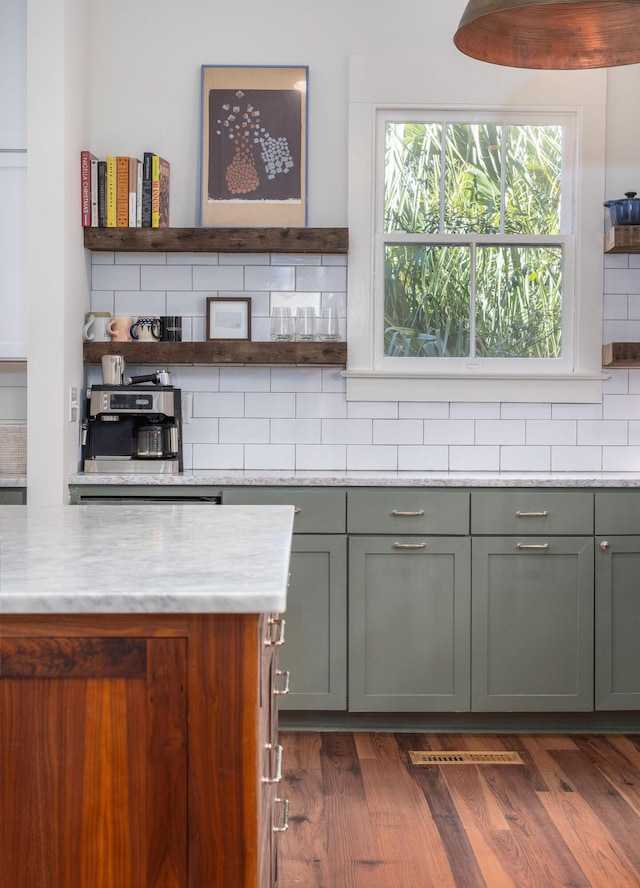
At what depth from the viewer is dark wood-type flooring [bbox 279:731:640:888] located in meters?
2.42

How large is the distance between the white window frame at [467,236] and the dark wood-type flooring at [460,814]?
150cm

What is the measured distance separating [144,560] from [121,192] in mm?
2717

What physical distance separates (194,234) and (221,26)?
1.01 m

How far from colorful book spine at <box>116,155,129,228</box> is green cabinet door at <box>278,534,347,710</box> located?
1593mm

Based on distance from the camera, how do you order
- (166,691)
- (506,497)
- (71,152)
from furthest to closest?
1. (71,152)
2. (506,497)
3. (166,691)

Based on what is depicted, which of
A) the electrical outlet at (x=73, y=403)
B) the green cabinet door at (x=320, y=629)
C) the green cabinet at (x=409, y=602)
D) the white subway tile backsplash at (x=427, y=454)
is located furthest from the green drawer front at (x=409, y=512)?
the electrical outlet at (x=73, y=403)

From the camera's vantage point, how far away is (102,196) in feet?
13.0

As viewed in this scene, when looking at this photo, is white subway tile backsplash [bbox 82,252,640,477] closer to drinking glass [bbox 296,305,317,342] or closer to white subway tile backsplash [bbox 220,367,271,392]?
white subway tile backsplash [bbox 220,367,271,392]

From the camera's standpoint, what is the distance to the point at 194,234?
3.92 metres

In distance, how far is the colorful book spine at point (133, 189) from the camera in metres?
3.91

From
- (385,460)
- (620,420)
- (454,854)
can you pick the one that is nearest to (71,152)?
(385,460)

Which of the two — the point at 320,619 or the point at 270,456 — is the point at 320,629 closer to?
the point at 320,619

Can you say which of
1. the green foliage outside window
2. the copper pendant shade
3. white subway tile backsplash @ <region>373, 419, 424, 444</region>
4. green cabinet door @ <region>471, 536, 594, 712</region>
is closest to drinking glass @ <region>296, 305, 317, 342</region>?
the green foliage outside window

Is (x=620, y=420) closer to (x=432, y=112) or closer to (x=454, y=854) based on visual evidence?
(x=432, y=112)
